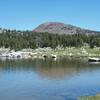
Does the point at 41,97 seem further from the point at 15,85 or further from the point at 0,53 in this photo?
the point at 0,53

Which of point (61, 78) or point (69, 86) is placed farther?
point (61, 78)

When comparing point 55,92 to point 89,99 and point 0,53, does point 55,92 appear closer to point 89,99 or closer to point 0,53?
point 89,99

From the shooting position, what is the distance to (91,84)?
71.8 meters

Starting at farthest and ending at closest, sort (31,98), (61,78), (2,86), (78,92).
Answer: (61,78)
(2,86)
(78,92)
(31,98)

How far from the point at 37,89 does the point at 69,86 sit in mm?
7523

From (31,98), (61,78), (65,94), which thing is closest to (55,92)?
(65,94)

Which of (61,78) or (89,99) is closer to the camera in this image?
(89,99)

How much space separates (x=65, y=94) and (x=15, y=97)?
8607mm

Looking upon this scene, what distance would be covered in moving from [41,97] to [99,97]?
31.9ft

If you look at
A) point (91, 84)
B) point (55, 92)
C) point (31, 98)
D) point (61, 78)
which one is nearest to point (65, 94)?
point (55, 92)

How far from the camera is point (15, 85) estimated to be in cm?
6981

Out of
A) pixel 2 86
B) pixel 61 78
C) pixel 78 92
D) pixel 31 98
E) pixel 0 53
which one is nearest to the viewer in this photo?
pixel 31 98

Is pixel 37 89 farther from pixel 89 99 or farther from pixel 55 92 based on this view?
pixel 89 99

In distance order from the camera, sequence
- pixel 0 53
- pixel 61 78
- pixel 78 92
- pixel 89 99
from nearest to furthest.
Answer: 1. pixel 89 99
2. pixel 78 92
3. pixel 61 78
4. pixel 0 53
